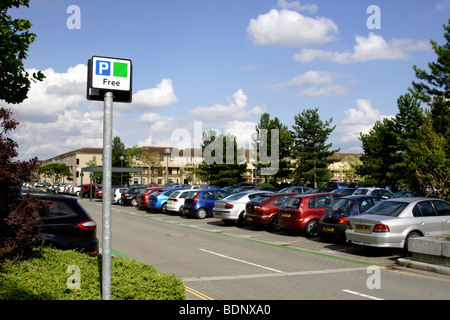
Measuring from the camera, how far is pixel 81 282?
4.84 meters

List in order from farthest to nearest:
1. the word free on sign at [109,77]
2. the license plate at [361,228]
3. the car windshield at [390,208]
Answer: the car windshield at [390,208]
the license plate at [361,228]
the word free on sign at [109,77]

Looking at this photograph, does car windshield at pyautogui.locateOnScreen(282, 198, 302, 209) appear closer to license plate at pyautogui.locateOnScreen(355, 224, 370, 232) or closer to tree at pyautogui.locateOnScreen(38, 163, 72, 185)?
license plate at pyautogui.locateOnScreen(355, 224, 370, 232)

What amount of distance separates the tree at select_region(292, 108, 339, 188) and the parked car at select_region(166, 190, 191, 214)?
28805mm

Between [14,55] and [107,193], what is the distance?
19.8 ft

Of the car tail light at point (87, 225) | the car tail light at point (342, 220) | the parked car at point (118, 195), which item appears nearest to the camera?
the car tail light at point (87, 225)

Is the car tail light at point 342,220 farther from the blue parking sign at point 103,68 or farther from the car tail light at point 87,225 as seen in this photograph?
the blue parking sign at point 103,68

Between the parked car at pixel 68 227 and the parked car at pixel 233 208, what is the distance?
1135cm

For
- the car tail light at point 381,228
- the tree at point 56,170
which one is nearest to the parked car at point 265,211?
the car tail light at point 381,228

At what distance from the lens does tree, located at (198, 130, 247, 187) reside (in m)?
60.0

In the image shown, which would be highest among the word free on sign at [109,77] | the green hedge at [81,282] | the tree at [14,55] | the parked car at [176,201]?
the tree at [14,55]

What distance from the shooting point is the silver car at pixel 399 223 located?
422 inches

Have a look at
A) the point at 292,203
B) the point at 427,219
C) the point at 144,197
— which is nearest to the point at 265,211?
the point at 292,203
